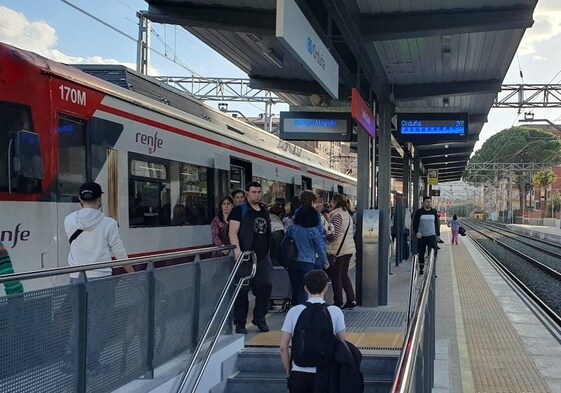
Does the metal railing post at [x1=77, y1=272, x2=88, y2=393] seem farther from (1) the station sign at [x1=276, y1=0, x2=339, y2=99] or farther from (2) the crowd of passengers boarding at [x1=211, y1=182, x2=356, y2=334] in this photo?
(2) the crowd of passengers boarding at [x1=211, y1=182, x2=356, y2=334]

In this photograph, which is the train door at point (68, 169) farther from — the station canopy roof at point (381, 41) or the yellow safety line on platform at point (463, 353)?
the yellow safety line on platform at point (463, 353)

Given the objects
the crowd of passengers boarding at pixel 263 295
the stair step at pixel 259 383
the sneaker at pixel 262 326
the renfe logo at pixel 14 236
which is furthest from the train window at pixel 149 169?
the stair step at pixel 259 383

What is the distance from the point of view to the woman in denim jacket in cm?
744

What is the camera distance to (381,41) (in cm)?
926

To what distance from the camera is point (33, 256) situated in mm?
5688

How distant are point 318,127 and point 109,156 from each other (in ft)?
21.2

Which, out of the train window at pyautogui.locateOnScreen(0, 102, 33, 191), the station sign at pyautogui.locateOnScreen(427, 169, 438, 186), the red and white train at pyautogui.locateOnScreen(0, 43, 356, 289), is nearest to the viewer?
the train window at pyautogui.locateOnScreen(0, 102, 33, 191)

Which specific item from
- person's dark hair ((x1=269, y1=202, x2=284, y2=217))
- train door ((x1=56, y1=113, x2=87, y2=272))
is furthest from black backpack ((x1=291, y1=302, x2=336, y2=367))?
person's dark hair ((x1=269, y1=202, x2=284, y2=217))

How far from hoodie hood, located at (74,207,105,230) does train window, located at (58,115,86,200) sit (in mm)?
1370

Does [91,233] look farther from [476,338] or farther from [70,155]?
[476,338]

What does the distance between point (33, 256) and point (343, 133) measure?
8.19 m

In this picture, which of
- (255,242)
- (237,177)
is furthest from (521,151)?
(255,242)

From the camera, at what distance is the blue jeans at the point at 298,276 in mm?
7434

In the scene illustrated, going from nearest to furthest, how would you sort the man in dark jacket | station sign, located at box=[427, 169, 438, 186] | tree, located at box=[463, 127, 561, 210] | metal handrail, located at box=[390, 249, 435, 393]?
metal handrail, located at box=[390, 249, 435, 393]
the man in dark jacket
station sign, located at box=[427, 169, 438, 186]
tree, located at box=[463, 127, 561, 210]
